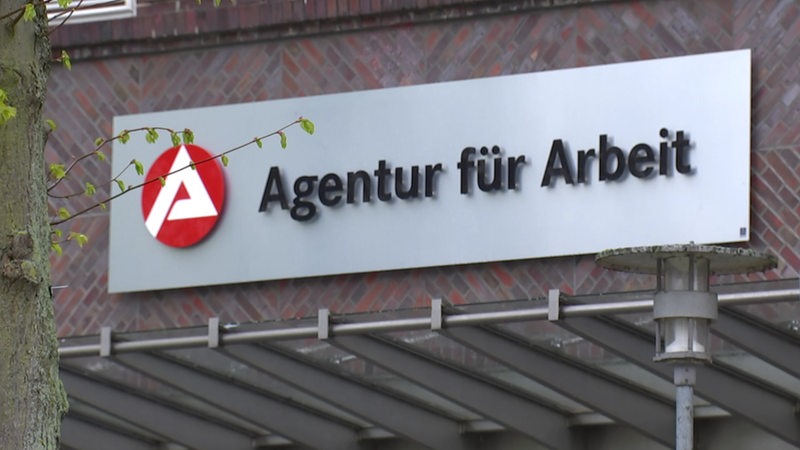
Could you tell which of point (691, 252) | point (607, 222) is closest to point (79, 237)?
point (691, 252)

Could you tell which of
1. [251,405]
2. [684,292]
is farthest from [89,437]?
[684,292]

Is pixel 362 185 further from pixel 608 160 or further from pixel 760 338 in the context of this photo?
pixel 760 338

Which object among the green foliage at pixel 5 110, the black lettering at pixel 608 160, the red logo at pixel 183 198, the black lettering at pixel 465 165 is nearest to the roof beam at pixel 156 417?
the red logo at pixel 183 198

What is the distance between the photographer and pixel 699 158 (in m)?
15.9

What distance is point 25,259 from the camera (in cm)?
984

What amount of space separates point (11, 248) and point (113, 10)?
8.34 m

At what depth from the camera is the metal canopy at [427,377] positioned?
14.9m

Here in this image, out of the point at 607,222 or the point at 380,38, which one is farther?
the point at 380,38

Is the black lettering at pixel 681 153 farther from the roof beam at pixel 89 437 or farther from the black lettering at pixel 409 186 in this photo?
the roof beam at pixel 89 437

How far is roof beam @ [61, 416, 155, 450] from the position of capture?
18.4 meters

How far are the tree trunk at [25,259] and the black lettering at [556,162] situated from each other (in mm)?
6694

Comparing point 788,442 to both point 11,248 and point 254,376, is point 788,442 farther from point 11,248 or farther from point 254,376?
point 11,248

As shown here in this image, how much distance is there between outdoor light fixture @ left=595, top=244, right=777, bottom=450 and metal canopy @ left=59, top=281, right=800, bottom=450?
7.31 ft

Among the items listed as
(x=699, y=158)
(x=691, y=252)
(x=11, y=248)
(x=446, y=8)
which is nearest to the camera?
(x=11, y=248)
